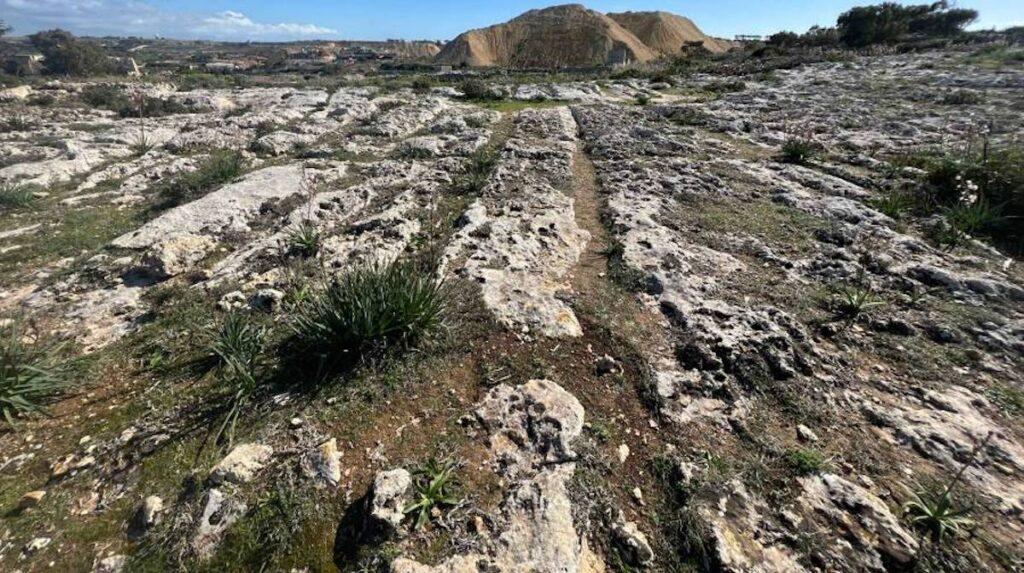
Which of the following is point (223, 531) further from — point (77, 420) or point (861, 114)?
point (861, 114)

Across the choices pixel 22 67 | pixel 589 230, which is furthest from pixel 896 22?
pixel 22 67

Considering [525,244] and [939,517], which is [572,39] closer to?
[525,244]

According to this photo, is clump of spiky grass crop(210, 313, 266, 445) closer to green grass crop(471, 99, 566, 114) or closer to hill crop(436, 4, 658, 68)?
green grass crop(471, 99, 566, 114)

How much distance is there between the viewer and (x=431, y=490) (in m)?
3.19

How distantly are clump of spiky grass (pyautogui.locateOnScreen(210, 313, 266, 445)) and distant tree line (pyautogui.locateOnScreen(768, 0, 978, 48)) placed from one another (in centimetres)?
5825

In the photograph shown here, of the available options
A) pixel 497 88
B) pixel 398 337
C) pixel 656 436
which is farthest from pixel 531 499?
pixel 497 88

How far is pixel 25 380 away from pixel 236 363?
6.90 ft

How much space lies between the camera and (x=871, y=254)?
6.61 meters

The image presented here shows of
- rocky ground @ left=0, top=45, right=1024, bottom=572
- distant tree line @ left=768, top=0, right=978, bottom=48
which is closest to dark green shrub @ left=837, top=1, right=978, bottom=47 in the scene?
distant tree line @ left=768, top=0, right=978, bottom=48

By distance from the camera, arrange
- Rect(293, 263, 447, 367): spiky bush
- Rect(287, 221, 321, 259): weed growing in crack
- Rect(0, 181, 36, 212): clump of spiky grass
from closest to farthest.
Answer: Rect(293, 263, 447, 367): spiky bush
Rect(287, 221, 321, 259): weed growing in crack
Rect(0, 181, 36, 212): clump of spiky grass

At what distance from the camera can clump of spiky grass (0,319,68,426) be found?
390cm

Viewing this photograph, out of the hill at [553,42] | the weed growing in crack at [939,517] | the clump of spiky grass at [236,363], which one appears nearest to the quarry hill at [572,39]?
the hill at [553,42]

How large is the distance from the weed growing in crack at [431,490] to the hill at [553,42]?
7212cm

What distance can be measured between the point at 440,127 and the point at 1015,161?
15347 millimetres
